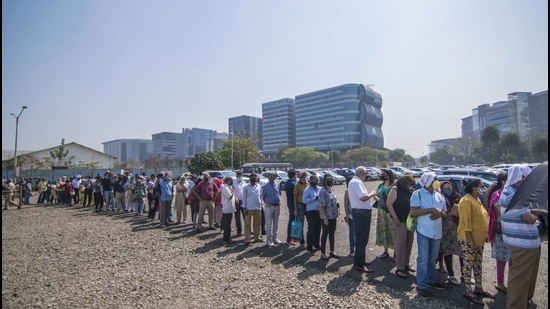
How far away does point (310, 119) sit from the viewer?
13125 cm

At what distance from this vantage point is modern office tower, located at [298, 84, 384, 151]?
395 feet

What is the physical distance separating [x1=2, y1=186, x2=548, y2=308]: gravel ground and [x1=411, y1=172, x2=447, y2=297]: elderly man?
Result: 0.36 metres

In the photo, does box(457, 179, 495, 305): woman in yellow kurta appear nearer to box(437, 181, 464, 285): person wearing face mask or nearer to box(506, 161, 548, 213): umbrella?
box(437, 181, 464, 285): person wearing face mask

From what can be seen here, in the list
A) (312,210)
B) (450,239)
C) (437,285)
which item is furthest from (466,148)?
(437,285)

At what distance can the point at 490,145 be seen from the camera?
62.7 m

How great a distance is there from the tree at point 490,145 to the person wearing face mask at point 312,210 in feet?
218

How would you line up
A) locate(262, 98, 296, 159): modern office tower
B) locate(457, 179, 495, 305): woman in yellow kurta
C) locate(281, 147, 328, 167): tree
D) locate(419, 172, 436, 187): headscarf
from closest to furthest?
locate(457, 179, 495, 305): woman in yellow kurta
locate(419, 172, 436, 187): headscarf
locate(281, 147, 328, 167): tree
locate(262, 98, 296, 159): modern office tower

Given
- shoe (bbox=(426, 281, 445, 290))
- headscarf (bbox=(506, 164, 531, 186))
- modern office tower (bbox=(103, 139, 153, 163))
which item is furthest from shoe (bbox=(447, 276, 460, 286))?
modern office tower (bbox=(103, 139, 153, 163))

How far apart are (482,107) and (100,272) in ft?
509

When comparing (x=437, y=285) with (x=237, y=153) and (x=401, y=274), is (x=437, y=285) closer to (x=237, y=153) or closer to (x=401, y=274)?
(x=401, y=274)

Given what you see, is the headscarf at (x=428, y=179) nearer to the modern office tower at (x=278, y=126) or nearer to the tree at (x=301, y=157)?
the tree at (x=301, y=157)

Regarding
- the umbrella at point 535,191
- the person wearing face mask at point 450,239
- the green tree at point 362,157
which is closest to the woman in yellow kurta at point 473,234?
the person wearing face mask at point 450,239

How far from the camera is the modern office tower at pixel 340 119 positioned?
120250mm

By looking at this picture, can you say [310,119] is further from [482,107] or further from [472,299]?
[472,299]
